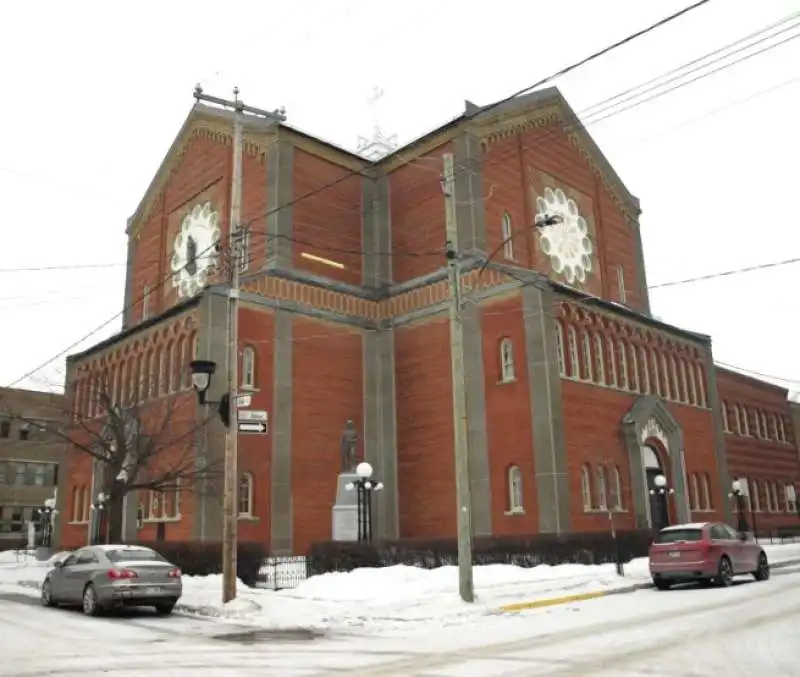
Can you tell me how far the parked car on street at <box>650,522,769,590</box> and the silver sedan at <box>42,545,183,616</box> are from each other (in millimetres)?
11386

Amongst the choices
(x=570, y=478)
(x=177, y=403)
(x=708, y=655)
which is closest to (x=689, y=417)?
(x=570, y=478)

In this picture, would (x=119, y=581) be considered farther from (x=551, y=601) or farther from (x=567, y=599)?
(x=567, y=599)

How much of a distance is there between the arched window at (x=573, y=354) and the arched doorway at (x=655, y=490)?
16.5 ft

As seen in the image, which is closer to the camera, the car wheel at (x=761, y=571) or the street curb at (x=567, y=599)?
the street curb at (x=567, y=599)

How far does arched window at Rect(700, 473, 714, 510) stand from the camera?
1446 inches

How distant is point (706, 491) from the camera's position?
3697 cm

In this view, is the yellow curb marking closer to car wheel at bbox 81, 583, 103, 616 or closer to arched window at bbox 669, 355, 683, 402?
car wheel at bbox 81, 583, 103, 616

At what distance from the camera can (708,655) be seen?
31.9 ft

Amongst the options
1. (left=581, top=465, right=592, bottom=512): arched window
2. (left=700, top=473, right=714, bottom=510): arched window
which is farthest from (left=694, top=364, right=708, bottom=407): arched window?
(left=581, top=465, right=592, bottom=512): arched window

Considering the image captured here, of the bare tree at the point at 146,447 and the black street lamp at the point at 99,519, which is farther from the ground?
the bare tree at the point at 146,447

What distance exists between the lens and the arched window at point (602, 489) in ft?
99.8

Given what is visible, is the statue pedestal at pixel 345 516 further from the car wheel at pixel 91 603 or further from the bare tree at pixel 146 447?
the car wheel at pixel 91 603

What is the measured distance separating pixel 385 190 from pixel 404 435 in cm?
1219

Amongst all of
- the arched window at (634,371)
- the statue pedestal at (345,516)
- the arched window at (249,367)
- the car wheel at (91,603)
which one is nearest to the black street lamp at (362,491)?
the statue pedestal at (345,516)
